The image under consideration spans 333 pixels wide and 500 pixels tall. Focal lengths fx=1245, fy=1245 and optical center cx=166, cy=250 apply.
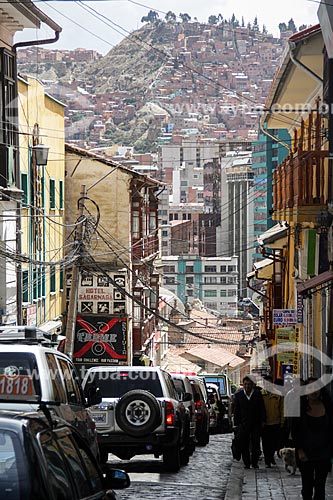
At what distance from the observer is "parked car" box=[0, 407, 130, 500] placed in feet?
20.0

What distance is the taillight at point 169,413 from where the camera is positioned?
17.2 metres

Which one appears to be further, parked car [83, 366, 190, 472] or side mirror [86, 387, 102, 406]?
parked car [83, 366, 190, 472]

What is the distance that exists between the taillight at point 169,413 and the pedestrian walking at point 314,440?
4850mm

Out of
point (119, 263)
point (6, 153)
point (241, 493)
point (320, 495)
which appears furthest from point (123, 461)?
point (119, 263)

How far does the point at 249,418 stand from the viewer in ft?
58.5

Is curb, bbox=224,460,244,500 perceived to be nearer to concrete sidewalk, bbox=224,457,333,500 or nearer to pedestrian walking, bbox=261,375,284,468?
concrete sidewalk, bbox=224,457,333,500

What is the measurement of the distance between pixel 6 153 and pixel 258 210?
15482 cm

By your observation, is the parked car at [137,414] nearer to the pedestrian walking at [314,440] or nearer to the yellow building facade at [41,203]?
the pedestrian walking at [314,440]

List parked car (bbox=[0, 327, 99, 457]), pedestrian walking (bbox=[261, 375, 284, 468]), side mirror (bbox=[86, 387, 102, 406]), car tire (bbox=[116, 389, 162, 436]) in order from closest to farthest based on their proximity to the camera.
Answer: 1. parked car (bbox=[0, 327, 99, 457])
2. side mirror (bbox=[86, 387, 102, 406])
3. car tire (bbox=[116, 389, 162, 436])
4. pedestrian walking (bbox=[261, 375, 284, 468])

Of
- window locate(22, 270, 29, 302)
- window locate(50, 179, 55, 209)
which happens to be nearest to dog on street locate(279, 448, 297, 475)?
window locate(22, 270, 29, 302)

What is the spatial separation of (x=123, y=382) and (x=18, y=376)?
6.04 m

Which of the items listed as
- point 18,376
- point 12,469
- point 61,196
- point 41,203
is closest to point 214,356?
point 61,196

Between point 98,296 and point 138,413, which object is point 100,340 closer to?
point 98,296

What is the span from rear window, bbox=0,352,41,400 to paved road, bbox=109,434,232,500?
111 inches
